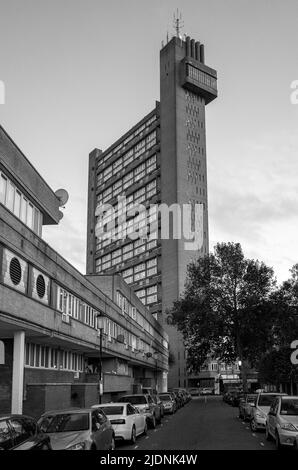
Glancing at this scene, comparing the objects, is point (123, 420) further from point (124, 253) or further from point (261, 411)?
point (124, 253)

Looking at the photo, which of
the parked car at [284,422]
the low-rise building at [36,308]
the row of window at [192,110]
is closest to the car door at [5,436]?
the parked car at [284,422]

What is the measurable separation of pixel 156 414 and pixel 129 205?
368 feet

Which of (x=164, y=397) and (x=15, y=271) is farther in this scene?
(x=164, y=397)

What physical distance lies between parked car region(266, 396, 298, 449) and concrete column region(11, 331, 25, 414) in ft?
32.4

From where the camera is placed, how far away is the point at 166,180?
12162 cm

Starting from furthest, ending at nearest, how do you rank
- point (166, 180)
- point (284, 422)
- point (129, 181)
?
point (129, 181) → point (166, 180) → point (284, 422)

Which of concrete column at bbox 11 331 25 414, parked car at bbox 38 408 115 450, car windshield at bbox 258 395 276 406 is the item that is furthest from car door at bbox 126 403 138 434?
car windshield at bbox 258 395 276 406

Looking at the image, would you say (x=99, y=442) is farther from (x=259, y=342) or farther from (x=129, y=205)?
(x=129, y=205)

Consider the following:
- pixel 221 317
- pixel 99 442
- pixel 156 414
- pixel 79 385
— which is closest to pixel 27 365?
pixel 79 385

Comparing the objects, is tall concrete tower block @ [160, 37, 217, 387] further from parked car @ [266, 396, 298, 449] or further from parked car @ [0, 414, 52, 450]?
parked car @ [0, 414, 52, 450]

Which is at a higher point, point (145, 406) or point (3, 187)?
point (3, 187)

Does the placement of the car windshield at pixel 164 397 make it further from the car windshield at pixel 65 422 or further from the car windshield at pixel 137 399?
the car windshield at pixel 65 422

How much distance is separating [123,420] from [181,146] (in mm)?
106798

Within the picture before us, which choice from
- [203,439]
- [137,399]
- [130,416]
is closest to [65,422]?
[130,416]
